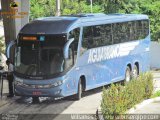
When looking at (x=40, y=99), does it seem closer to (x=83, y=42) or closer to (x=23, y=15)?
(x=83, y=42)

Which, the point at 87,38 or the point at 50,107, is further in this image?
the point at 87,38

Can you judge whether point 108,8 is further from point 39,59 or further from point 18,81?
point 39,59

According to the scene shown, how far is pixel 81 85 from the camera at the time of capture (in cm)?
2211

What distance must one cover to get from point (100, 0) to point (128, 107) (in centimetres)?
3911

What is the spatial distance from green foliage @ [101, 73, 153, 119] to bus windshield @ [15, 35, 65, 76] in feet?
10.4

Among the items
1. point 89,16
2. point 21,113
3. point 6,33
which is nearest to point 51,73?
point 21,113

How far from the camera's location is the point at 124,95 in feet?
52.0

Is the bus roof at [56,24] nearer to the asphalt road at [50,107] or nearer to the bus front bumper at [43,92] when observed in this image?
the bus front bumper at [43,92]

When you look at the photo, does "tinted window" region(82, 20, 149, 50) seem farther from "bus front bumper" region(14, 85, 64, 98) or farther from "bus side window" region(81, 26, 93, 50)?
"bus front bumper" region(14, 85, 64, 98)

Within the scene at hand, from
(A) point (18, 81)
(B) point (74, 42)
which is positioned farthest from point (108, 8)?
(A) point (18, 81)

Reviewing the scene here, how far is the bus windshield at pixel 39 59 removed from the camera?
797 inches

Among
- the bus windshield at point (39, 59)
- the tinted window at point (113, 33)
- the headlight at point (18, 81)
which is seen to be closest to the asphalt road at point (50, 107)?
the headlight at point (18, 81)

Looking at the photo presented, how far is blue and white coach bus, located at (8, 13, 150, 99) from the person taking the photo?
20.3 m

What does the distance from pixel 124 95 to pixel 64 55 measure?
184 inches
